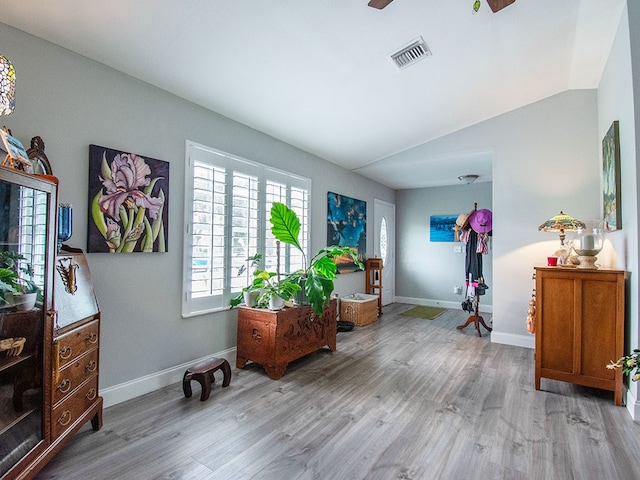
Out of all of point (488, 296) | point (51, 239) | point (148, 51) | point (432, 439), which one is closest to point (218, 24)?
point (148, 51)

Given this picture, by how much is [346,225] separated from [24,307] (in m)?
4.08

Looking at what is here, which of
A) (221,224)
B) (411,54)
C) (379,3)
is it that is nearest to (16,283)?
(221,224)

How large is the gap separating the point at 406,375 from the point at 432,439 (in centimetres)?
102

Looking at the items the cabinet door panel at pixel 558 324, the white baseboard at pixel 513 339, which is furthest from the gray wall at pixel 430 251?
the cabinet door panel at pixel 558 324

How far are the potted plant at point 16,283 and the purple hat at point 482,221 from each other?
468 centimetres

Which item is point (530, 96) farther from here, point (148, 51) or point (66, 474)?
point (66, 474)

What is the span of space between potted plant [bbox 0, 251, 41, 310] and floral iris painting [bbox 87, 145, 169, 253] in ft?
2.28

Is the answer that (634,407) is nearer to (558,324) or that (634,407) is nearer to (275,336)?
(558,324)

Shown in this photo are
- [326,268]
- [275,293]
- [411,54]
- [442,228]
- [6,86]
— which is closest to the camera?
[6,86]

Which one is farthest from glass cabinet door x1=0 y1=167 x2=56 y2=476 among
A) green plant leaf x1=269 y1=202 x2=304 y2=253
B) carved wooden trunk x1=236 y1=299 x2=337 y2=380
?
green plant leaf x1=269 y1=202 x2=304 y2=253

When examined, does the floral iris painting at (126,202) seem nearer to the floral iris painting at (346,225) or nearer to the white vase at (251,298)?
the white vase at (251,298)

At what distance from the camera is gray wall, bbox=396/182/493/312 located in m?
6.21

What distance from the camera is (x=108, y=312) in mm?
2338

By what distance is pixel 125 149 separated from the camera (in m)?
2.45
